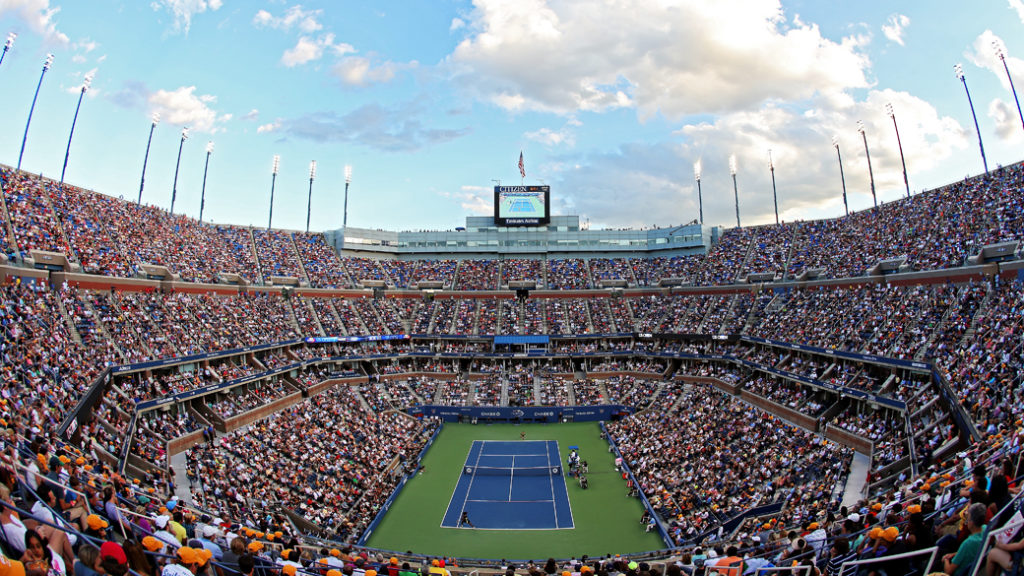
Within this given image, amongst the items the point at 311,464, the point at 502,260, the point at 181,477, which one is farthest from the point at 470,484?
the point at 502,260

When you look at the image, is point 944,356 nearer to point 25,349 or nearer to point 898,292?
point 898,292

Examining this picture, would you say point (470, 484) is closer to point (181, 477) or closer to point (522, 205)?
point (181, 477)

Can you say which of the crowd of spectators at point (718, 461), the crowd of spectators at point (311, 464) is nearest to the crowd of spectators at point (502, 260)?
the crowd of spectators at point (311, 464)

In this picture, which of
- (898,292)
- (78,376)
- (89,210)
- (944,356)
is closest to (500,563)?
(78,376)

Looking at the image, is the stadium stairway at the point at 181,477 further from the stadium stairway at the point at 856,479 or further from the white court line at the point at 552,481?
the stadium stairway at the point at 856,479

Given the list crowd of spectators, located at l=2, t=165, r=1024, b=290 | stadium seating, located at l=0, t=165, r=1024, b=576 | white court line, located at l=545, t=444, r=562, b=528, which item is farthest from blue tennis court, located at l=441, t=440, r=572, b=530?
crowd of spectators, located at l=2, t=165, r=1024, b=290

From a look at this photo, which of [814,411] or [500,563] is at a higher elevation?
[814,411]
